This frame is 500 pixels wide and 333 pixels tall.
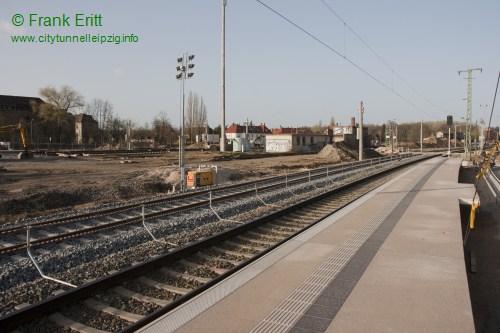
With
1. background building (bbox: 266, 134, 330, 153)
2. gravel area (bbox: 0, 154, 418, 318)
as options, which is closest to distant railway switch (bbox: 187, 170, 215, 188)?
gravel area (bbox: 0, 154, 418, 318)

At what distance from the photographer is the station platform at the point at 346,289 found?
5223 mm

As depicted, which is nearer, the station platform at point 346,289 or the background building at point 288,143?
the station platform at point 346,289

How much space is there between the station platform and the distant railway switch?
13.4m

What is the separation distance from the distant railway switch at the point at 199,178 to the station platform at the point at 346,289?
43.9 feet

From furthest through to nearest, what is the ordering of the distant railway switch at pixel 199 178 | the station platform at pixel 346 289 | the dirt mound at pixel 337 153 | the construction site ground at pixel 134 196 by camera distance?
the dirt mound at pixel 337 153 < the distant railway switch at pixel 199 178 < the construction site ground at pixel 134 196 < the station platform at pixel 346 289

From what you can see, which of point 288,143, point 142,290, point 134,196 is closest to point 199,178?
point 134,196

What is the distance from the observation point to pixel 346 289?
636 cm

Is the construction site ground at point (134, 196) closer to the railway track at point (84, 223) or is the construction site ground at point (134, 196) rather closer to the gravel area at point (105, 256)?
the railway track at point (84, 223)

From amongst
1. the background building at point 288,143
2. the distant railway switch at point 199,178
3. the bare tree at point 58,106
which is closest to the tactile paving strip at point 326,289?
the distant railway switch at point 199,178

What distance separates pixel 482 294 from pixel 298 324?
23.2 ft

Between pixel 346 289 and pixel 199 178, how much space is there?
17.7 m

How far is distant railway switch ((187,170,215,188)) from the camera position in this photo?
23191mm

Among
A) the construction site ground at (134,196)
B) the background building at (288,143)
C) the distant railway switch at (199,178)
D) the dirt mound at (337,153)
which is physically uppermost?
the background building at (288,143)

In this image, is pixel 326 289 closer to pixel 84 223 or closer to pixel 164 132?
pixel 84 223
